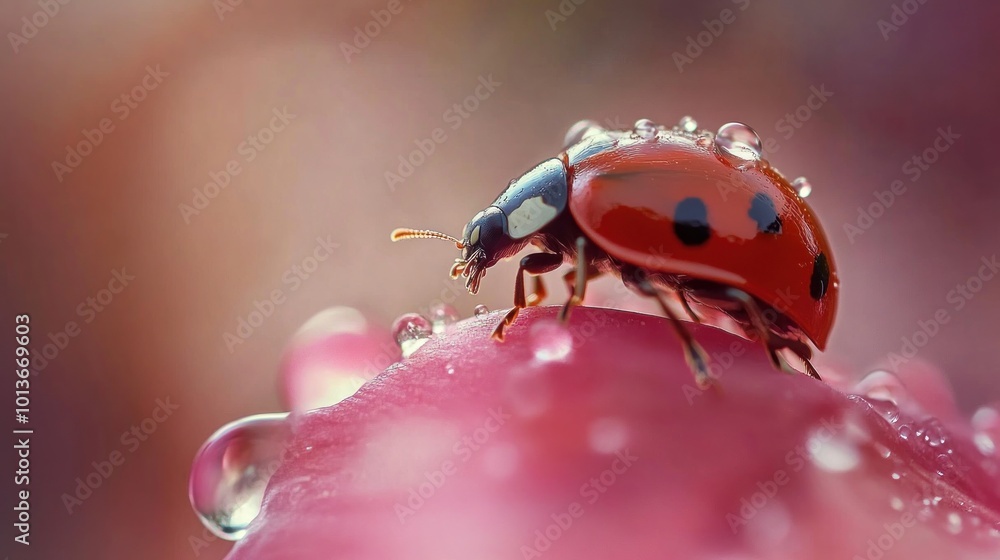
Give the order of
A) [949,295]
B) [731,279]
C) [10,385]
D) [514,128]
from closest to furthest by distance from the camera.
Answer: [731,279] → [10,385] → [949,295] → [514,128]

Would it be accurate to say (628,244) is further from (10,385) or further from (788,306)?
(10,385)

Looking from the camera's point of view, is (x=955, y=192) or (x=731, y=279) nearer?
(x=731, y=279)

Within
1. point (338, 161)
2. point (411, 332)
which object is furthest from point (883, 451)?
point (338, 161)

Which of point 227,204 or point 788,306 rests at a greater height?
point 788,306

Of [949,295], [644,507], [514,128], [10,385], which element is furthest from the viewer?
[514,128]

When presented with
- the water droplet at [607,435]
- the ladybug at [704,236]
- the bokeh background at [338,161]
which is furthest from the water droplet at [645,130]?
the bokeh background at [338,161]

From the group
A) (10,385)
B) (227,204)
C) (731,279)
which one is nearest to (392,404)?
(731,279)

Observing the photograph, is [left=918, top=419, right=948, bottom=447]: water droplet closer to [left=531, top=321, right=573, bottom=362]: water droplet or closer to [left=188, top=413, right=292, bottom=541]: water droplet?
[left=531, top=321, right=573, bottom=362]: water droplet
